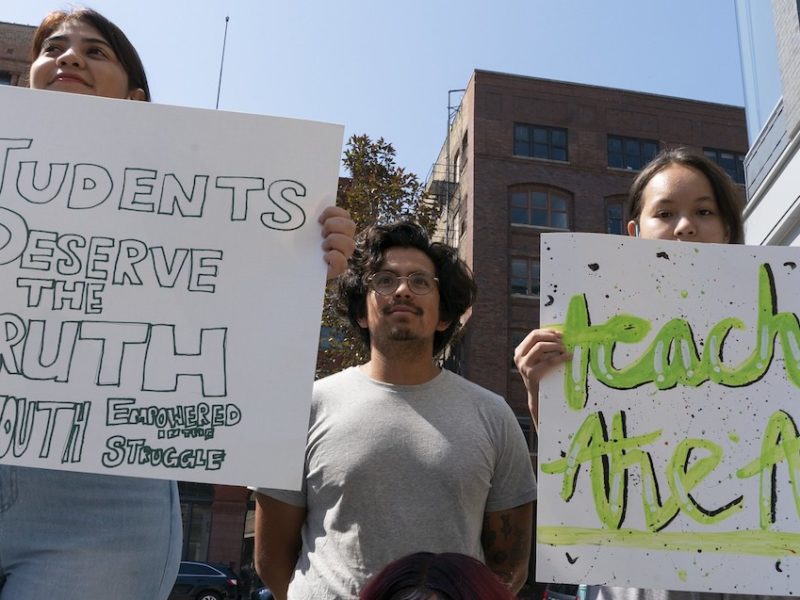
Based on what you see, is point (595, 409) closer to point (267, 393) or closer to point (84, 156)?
point (267, 393)

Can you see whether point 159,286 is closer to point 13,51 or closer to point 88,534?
point 88,534

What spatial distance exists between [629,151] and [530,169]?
13.6 feet

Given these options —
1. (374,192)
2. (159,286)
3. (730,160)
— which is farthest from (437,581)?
(730,160)

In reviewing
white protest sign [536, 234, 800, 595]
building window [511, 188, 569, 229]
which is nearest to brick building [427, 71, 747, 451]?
building window [511, 188, 569, 229]

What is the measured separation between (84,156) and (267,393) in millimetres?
875

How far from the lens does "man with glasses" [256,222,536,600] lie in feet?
7.89

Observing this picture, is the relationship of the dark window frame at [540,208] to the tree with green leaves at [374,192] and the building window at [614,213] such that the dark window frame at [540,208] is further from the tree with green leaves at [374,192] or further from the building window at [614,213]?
the tree with green leaves at [374,192]

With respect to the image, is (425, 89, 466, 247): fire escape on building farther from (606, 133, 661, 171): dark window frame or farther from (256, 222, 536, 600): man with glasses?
(256, 222, 536, 600): man with glasses

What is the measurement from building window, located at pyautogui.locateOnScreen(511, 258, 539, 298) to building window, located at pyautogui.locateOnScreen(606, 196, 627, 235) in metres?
Result: 3.55

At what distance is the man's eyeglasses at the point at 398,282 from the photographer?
287 centimetres

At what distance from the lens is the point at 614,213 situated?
28.8 m

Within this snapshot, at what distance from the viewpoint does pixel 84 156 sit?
7.44 feet

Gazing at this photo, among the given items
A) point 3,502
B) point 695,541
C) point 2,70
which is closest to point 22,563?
point 3,502

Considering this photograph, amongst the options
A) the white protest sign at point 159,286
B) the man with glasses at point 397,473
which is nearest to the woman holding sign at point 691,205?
the man with glasses at point 397,473
